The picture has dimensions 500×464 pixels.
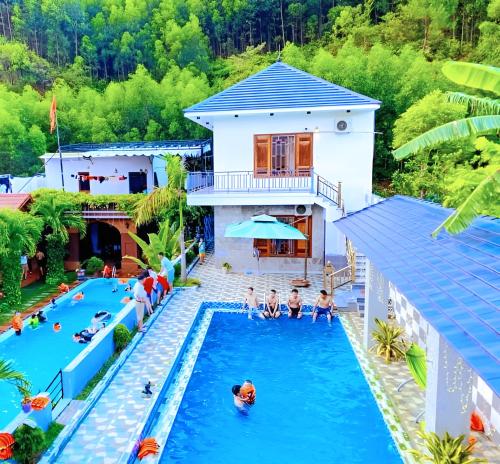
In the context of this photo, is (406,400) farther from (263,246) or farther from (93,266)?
(93,266)

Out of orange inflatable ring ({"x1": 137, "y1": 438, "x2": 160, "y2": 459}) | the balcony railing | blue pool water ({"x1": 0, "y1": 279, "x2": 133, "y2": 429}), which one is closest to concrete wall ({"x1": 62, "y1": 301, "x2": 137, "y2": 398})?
blue pool water ({"x1": 0, "y1": 279, "x2": 133, "y2": 429})

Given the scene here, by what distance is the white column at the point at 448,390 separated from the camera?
6.23 m

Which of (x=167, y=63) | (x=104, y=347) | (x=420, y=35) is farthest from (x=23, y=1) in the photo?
(x=104, y=347)

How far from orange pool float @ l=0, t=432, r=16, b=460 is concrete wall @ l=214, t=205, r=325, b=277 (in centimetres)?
1284

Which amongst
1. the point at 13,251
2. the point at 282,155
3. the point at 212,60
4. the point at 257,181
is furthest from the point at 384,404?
the point at 212,60

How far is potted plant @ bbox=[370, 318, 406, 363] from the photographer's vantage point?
35.6 ft

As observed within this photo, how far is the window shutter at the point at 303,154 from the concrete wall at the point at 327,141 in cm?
23

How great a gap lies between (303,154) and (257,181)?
2417 mm

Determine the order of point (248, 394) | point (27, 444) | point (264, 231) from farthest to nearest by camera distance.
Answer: point (264, 231) < point (248, 394) < point (27, 444)

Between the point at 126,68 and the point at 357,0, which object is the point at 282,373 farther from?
the point at 357,0

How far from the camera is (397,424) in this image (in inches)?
321

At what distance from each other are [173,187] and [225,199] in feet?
8.33

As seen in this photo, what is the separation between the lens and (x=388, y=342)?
10961 millimetres

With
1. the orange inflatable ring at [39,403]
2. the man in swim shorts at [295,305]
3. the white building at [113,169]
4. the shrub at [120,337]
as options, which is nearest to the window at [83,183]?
the white building at [113,169]
